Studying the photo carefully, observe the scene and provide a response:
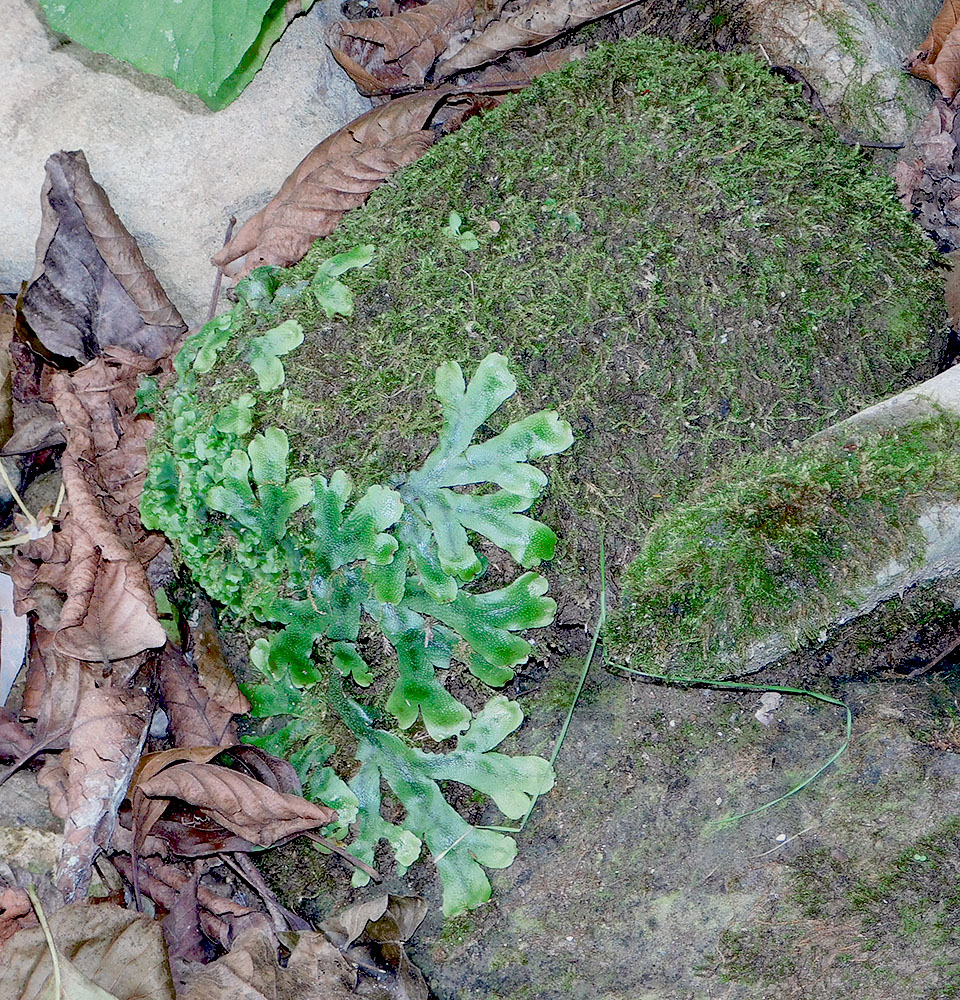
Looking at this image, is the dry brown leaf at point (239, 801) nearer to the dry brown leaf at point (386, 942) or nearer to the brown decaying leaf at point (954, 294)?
the dry brown leaf at point (386, 942)

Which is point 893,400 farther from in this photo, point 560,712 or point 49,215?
point 49,215

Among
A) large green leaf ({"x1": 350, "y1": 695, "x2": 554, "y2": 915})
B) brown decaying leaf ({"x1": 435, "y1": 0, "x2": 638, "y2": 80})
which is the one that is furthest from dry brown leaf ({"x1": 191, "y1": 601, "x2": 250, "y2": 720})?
brown decaying leaf ({"x1": 435, "y1": 0, "x2": 638, "y2": 80})

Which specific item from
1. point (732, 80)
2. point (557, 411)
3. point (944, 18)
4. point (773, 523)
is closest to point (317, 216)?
point (557, 411)

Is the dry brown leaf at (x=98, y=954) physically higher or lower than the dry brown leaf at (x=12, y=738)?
lower

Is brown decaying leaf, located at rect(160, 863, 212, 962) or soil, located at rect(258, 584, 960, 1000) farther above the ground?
brown decaying leaf, located at rect(160, 863, 212, 962)

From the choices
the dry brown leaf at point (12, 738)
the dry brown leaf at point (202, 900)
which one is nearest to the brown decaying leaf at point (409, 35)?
the dry brown leaf at point (12, 738)

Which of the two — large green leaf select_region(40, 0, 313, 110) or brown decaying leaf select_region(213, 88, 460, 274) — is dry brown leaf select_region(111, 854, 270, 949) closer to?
brown decaying leaf select_region(213, 88, 460, 274)
